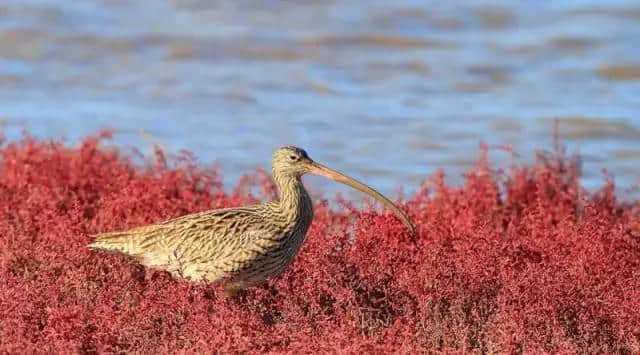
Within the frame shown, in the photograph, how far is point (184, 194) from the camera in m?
9.36

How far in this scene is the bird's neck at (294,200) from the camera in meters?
7.70

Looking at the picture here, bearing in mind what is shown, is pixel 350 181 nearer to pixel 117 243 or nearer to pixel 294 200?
pixel 294 200

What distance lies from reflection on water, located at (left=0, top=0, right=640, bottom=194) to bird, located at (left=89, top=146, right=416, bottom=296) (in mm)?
5036

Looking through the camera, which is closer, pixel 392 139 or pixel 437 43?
pixel 392 139

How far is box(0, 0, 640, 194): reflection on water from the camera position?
14.8m

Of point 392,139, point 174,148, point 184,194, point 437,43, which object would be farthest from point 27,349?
point 437,43

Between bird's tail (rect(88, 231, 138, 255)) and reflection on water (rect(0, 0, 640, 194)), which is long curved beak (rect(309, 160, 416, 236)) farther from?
reflection on water (rect(0, 0, 640, 194))

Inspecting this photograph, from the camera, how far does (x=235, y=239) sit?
24.6 feet

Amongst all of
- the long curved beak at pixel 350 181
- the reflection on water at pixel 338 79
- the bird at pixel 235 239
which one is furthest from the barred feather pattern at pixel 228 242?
the reflection on water at pixel 338 79

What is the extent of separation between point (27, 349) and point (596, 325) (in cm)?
257

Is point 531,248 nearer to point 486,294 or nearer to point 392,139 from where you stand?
point 486,294

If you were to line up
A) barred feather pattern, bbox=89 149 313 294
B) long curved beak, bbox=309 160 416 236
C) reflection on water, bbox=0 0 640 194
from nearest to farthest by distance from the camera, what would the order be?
1. barred feather pattern, bbox=89 149 313 294
2. long curved beak, bbox=309 160 416 236
3. reflection on water, bbox=0 0 640 194

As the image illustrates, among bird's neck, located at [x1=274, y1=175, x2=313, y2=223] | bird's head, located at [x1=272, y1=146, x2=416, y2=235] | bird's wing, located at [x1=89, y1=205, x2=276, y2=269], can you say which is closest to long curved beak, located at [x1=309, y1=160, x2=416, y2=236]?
bird's head, located at [x1=272, y1=146, x2=416, y2=235]

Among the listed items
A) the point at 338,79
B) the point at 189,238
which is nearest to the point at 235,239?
the point at 189,238
